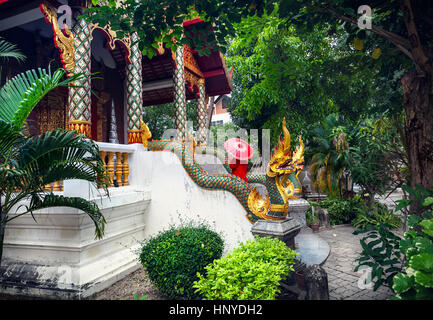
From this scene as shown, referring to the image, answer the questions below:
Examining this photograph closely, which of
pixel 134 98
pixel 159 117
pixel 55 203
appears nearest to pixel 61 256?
pixel 55 203

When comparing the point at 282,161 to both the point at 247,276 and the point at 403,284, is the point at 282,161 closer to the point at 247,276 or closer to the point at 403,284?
the point at 247,276

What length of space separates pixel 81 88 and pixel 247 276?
4.50m

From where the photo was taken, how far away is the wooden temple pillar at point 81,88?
5.07m

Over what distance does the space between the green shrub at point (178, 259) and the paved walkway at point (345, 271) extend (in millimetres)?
1822

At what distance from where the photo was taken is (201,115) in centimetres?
1029

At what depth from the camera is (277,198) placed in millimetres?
4203

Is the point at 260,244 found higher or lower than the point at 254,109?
lower

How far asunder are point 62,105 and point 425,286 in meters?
9.50

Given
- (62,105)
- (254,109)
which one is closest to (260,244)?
(62,105)

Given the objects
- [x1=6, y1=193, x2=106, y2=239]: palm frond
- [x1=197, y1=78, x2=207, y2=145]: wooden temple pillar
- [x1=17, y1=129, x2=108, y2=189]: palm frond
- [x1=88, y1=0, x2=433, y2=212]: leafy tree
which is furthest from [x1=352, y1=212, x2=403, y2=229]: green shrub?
[x1=17, y1=129, x2=108, y2=189]: palm frond

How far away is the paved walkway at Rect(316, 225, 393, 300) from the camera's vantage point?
12.4ft

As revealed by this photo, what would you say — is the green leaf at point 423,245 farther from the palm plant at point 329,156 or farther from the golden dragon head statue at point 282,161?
the palm plant at point 329,156
